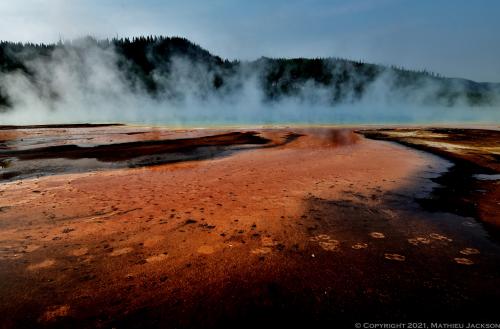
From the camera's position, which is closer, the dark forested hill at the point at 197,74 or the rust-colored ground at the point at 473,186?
the rust-colored ground at the point at 473,186

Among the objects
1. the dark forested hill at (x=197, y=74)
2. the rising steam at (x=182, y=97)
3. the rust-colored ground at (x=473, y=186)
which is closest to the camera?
the rust-colored ground at (x=473, y=186)

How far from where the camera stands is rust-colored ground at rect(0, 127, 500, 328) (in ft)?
9.04

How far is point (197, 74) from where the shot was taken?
90.6m

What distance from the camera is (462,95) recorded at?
322 feet

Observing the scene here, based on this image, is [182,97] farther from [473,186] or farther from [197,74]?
[473,186]

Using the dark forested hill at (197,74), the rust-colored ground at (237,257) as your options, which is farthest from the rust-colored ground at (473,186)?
the dark forested hill at (197,74)

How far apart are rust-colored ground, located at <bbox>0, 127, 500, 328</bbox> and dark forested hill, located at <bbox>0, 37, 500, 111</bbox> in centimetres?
6571

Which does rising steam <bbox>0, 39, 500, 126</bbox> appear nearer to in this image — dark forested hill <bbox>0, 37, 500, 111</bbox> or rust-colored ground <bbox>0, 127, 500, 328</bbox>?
dark forested hill <bbox>0, 37, 500, 111</bbox>

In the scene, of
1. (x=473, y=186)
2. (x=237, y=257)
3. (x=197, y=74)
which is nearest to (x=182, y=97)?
(x=197, y=74)

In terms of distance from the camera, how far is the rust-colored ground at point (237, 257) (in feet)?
9.04

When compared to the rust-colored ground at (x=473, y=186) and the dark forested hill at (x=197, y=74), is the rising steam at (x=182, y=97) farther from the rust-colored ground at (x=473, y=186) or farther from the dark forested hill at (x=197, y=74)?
the rust-colored ground at (x=473, y=186)

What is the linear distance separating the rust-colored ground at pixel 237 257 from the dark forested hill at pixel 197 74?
65713mm

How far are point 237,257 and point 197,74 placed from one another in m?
93.1

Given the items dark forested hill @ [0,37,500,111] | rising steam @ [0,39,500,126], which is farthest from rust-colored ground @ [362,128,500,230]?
dark forested hill @ [0,37,500,111]
